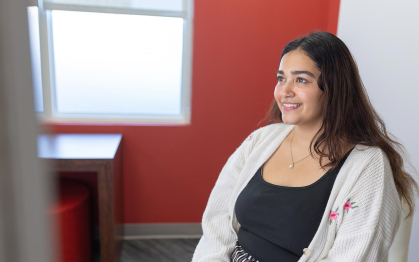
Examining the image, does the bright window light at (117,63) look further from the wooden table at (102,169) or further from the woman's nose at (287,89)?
the woman's nose at (287,89)

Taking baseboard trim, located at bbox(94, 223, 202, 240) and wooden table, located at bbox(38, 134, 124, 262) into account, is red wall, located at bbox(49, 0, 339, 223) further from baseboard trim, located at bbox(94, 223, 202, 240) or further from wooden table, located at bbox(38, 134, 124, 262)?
wooden table, located at bbox(38, 134, 124, 262)

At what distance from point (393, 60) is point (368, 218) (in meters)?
0.95

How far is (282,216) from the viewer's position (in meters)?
1.18

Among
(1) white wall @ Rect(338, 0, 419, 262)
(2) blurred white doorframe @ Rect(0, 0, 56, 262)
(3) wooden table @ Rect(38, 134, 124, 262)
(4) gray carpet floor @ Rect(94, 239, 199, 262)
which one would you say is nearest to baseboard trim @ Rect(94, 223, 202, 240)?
(4) gray carpet floor @ Rect(94, 239, 199, 262)

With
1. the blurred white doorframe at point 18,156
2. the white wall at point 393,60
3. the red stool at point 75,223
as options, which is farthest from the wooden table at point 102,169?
the blurred white doorframe at point 18,156

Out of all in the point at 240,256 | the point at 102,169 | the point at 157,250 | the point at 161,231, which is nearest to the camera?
the point at 240,256

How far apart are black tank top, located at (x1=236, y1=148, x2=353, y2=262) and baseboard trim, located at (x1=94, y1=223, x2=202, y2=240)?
137cm

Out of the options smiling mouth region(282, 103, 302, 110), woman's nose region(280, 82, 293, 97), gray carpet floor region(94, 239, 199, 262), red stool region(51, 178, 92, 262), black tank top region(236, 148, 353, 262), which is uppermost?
woman's nose region(280, 82, 293, 97)

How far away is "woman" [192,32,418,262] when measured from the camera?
107cm

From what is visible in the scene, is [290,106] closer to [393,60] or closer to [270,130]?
[270,130]

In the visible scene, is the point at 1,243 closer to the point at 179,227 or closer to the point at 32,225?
the point at 32,225

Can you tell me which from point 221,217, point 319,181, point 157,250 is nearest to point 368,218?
point 319,181

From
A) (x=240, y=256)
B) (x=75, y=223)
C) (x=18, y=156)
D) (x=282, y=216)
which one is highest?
(x=18, y=156)

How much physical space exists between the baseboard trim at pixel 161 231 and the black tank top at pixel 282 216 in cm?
137
